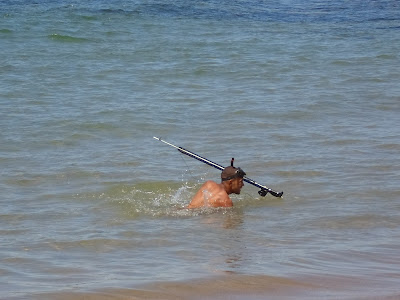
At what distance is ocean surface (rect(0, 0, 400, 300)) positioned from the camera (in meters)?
5.86

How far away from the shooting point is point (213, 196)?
7.71 m

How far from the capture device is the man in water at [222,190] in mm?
7457

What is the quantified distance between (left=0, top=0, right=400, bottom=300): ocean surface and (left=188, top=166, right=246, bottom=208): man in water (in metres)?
0.09

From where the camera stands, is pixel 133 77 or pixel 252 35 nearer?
pixel 133 77

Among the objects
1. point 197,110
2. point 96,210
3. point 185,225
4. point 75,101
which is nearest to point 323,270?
point 185,225

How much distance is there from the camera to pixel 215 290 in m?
5.36

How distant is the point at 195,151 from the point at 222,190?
276 cm

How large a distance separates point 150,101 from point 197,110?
0.94m

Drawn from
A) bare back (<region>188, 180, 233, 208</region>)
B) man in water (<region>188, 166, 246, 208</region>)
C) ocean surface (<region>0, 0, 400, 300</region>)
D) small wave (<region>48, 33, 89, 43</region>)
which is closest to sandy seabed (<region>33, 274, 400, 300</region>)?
ocean surface (<region>0, 0, 400, 300</region>)

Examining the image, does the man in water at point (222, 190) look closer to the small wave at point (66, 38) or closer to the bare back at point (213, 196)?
the bare back at point (213, 196)

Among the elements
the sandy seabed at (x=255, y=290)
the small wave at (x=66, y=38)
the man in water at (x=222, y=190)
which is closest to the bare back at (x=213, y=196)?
the man in water at (x=222, y=190)

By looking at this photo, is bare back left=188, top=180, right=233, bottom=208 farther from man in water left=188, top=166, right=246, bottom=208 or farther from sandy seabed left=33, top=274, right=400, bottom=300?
sandy seabed left=33, top=274, right=400, bottom=300

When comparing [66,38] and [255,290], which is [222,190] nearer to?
[255,290]

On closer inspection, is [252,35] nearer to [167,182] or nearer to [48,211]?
[167,182]
